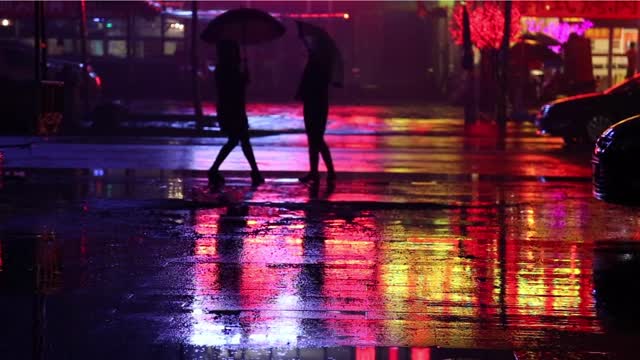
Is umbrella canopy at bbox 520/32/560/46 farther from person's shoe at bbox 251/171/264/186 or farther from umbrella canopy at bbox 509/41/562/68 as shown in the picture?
person's shoe at bbox 251/171/264/186

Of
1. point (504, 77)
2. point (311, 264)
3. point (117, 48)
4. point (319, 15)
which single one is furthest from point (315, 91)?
point (117, 48)

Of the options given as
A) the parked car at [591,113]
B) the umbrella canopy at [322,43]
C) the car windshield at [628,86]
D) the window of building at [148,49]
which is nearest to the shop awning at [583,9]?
the parked car at [591,113]

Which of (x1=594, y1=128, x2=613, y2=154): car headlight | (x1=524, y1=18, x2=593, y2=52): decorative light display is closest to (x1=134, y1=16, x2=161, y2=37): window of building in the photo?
(x1=524, y1=18, x2=593, y2=52): decorative light display

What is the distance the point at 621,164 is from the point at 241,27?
6719mm

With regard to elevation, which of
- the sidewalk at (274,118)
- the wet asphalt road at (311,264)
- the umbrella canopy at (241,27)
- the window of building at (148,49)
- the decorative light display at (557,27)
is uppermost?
the umbrella canopy at (241,27)

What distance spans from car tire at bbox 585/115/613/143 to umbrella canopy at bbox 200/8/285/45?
7501 millimetres

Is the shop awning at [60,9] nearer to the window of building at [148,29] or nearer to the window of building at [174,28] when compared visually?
the window of building at [148,29]

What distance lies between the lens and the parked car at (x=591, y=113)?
66.4ft

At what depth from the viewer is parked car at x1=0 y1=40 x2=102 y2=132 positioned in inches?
844

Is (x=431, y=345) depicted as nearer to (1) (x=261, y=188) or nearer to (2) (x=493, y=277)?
(2) (x=493, y=277)

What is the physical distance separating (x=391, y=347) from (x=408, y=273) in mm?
2246

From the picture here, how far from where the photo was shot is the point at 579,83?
31266 millimetres

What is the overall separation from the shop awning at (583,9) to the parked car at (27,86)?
42.0 ft

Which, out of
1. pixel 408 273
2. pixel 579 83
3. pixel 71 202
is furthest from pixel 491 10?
pixel 408 273
